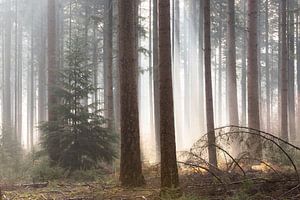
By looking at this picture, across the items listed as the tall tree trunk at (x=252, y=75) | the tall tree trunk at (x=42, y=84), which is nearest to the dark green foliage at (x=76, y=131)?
the tall tree trunk at (x=252, y=75)

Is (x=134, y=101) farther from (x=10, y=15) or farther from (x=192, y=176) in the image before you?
(x=10, y=15)

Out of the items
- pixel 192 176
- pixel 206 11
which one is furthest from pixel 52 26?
pixel 192 176

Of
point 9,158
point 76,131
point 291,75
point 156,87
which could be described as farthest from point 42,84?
point 291,75

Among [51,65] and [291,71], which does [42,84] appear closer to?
[51,65]

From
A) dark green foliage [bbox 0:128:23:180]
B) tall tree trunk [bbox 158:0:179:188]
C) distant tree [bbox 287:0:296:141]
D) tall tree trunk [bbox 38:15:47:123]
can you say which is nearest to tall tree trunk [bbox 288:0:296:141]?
distant tree [bbox 287:0:296:141]

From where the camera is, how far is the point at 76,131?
1330 cm

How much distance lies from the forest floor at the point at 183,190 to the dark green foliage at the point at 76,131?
1.33 metres

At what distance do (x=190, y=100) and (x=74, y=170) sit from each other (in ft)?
107

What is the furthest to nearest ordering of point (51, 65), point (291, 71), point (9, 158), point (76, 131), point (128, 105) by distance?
point (291, 71)
point (9, 158)
point (51, 65)
point (76, 131)
point (128, 105)

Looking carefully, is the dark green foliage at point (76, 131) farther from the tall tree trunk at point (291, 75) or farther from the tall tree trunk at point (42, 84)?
the tall tree trunk at point (291, 75)

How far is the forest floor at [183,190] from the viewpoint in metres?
7.94

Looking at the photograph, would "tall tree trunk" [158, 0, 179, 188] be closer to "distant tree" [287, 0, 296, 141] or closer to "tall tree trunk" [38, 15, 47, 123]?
"distant tree" [287, 0, 296, 141]

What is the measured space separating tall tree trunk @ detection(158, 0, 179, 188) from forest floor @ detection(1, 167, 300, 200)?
444 mm

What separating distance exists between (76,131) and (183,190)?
5.28 metres
